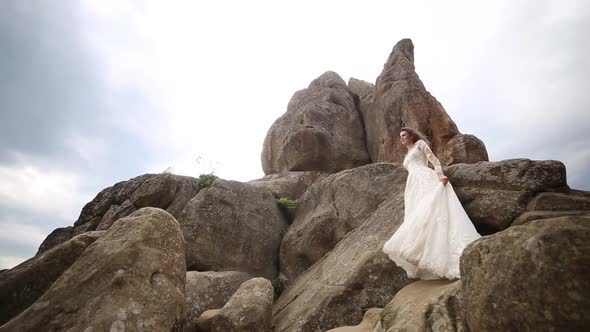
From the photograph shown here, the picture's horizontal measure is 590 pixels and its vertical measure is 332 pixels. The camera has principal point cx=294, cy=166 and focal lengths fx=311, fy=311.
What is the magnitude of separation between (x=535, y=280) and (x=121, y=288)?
676 centimetres

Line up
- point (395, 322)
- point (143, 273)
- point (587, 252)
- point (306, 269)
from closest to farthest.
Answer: point (587, 252) < point (395, 322) < point (143, 273) < point (306, 269)

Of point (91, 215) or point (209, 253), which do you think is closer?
point (209, 253)

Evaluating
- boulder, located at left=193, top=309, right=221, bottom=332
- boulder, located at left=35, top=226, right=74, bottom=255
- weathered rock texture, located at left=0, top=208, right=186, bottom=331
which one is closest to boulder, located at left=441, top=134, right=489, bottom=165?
boulder, located at left=193, top=309, right=221, bottom=332

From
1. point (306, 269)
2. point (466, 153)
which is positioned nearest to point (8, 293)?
point (306, 269)

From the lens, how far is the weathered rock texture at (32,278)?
7.20 metres

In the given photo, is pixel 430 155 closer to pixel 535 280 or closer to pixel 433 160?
pixel 433 160

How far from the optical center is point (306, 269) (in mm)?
12383

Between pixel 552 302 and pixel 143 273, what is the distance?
6.77 m

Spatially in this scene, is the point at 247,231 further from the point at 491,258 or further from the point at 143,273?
the point at 491,258

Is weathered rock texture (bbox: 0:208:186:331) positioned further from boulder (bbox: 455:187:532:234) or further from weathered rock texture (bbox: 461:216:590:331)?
boulder (bbox: 455:187:532:234)

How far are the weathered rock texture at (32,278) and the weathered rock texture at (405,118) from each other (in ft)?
54.6

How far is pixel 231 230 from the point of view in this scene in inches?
536

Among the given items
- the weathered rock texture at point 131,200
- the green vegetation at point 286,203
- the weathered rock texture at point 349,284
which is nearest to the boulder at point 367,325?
the weathered rock texture at point 349,284

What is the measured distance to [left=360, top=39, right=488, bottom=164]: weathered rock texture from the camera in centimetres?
1680
